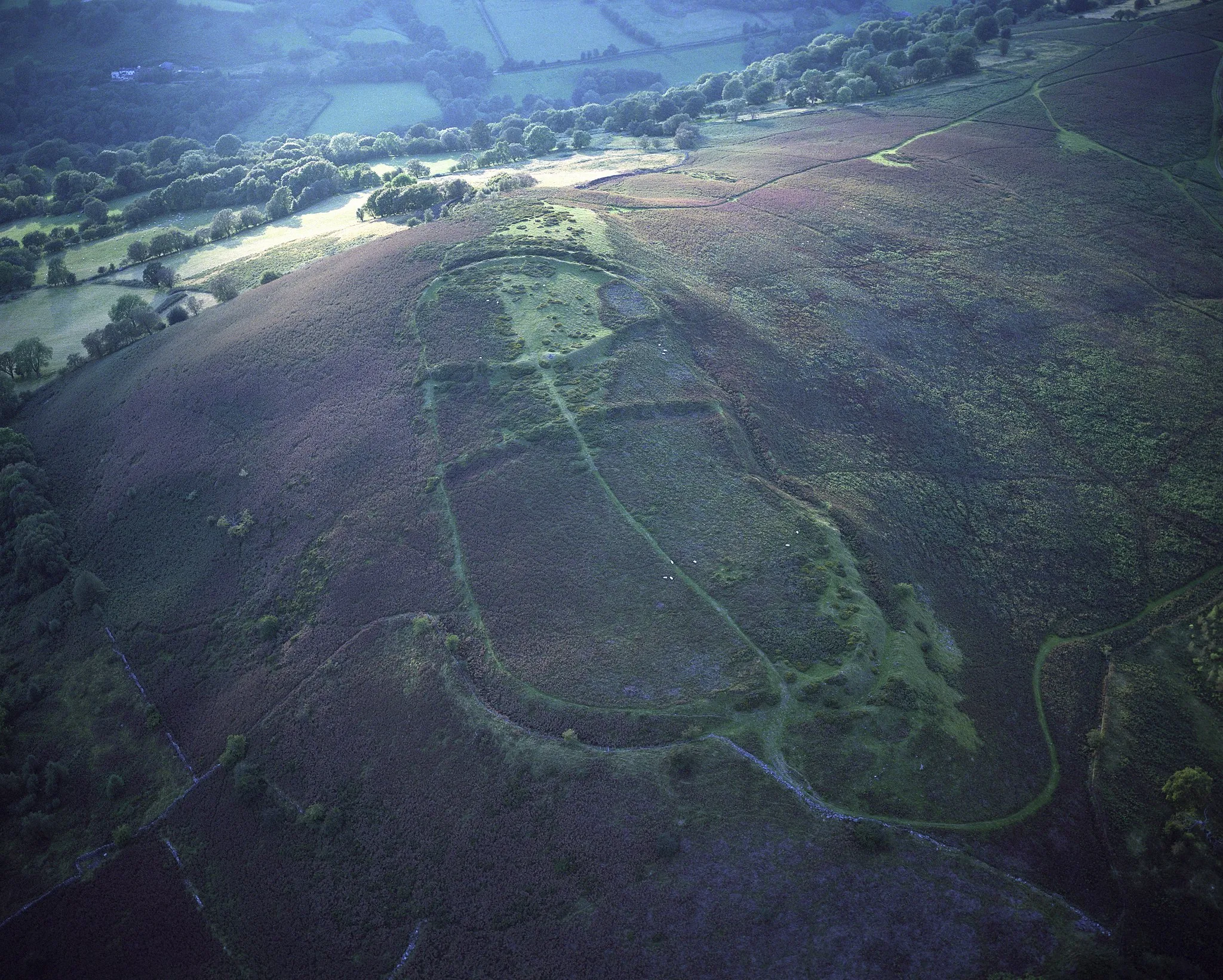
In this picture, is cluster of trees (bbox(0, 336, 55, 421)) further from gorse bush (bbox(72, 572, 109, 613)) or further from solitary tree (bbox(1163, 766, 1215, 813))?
solitary tree (bbox(1163, 766, 1215, 813))

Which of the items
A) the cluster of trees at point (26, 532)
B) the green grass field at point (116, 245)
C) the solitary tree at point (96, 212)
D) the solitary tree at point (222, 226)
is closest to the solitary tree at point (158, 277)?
the green grass field at point (116, 245)

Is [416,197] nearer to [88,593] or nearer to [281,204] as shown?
[281,204]

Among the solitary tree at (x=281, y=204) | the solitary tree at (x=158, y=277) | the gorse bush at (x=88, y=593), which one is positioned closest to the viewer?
the gorse bush at (x=88, y=593)

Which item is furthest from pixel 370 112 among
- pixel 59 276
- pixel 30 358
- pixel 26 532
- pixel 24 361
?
pixel 26 532

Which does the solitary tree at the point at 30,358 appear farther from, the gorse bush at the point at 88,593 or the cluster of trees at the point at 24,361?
the gorse bush at the point at 88,593

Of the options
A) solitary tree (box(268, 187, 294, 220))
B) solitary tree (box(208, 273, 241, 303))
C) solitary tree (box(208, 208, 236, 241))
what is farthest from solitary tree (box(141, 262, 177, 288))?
solitary tree (box(268, 187, 294, 220))

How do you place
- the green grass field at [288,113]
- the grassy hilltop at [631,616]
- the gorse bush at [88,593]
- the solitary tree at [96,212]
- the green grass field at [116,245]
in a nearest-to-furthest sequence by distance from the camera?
the grassy hilltop at [631,616] → the gorse bush at [88,593] → the green grass field at [116,245] → the solitary tree at [96,212] → the green grass field at [288,113]

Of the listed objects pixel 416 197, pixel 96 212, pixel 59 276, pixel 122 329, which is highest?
pixel 96 212

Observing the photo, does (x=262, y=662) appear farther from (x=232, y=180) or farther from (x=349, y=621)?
(x=232, y=180)
